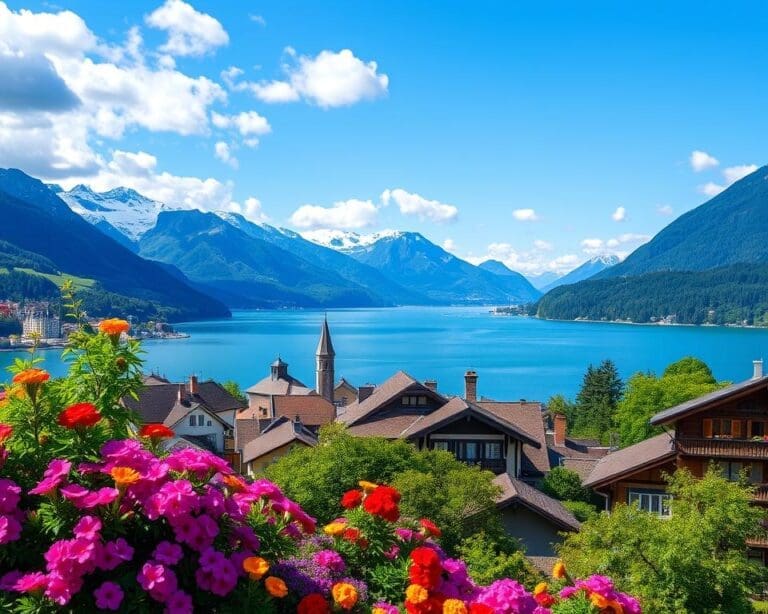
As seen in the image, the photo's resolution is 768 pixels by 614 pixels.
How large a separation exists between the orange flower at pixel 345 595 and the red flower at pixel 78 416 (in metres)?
2.37

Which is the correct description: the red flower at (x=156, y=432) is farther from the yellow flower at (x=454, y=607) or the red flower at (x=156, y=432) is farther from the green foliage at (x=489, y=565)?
the green foliage at (x=489, y=565)

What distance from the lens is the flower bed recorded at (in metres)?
5.23

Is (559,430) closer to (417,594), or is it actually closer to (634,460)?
(634,460)

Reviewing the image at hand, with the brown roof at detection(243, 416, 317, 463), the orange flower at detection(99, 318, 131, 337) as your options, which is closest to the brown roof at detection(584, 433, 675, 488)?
the brown roof at detection(243, 416, 317, 463)

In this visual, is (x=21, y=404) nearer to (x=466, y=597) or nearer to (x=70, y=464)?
(x=70, y=464)

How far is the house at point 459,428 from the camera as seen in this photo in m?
33.0

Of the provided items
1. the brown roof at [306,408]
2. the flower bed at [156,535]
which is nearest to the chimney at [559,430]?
the brown roof at [306,408]

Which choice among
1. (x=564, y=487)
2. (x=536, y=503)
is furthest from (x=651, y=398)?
(x=536, y=503)

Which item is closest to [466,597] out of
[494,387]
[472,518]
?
[472,518]

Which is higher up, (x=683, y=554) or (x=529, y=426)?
(x=683, y=554)

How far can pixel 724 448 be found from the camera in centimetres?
2733

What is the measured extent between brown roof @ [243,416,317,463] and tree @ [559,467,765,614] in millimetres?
22166

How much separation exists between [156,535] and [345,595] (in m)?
1.59

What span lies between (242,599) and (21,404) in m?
2.36
